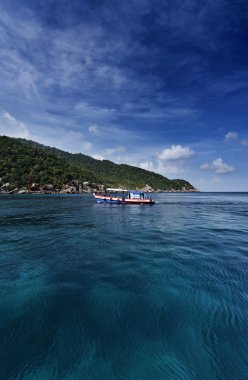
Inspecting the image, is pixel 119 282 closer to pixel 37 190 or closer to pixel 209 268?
pixel 209 268

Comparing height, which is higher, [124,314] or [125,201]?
[125,201]

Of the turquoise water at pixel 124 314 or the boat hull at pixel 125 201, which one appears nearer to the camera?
the turquoise water at pixel 124 314

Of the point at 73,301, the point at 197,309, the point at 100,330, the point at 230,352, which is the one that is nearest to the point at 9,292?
the point at 73,301

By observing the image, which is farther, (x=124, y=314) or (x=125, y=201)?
(x=125, y=201)

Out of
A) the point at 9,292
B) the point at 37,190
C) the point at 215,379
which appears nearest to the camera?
the point at 215,379

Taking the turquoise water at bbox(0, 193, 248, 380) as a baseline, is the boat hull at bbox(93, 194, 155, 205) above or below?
above

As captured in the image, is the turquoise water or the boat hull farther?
Answer: the boat hull

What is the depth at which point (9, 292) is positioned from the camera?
1047 cm

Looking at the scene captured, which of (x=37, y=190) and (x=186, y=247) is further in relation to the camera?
(x=37, y=190)

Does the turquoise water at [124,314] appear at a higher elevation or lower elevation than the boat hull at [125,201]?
lower

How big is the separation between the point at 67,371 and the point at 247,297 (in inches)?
340

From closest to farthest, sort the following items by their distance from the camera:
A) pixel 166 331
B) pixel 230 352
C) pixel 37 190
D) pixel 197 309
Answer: pixel 230 352
pixel 166 331
pixel 197 309
pixel 37 190

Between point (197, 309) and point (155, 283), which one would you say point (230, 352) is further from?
point (155, 283)

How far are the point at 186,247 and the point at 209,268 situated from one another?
16.5 ft
